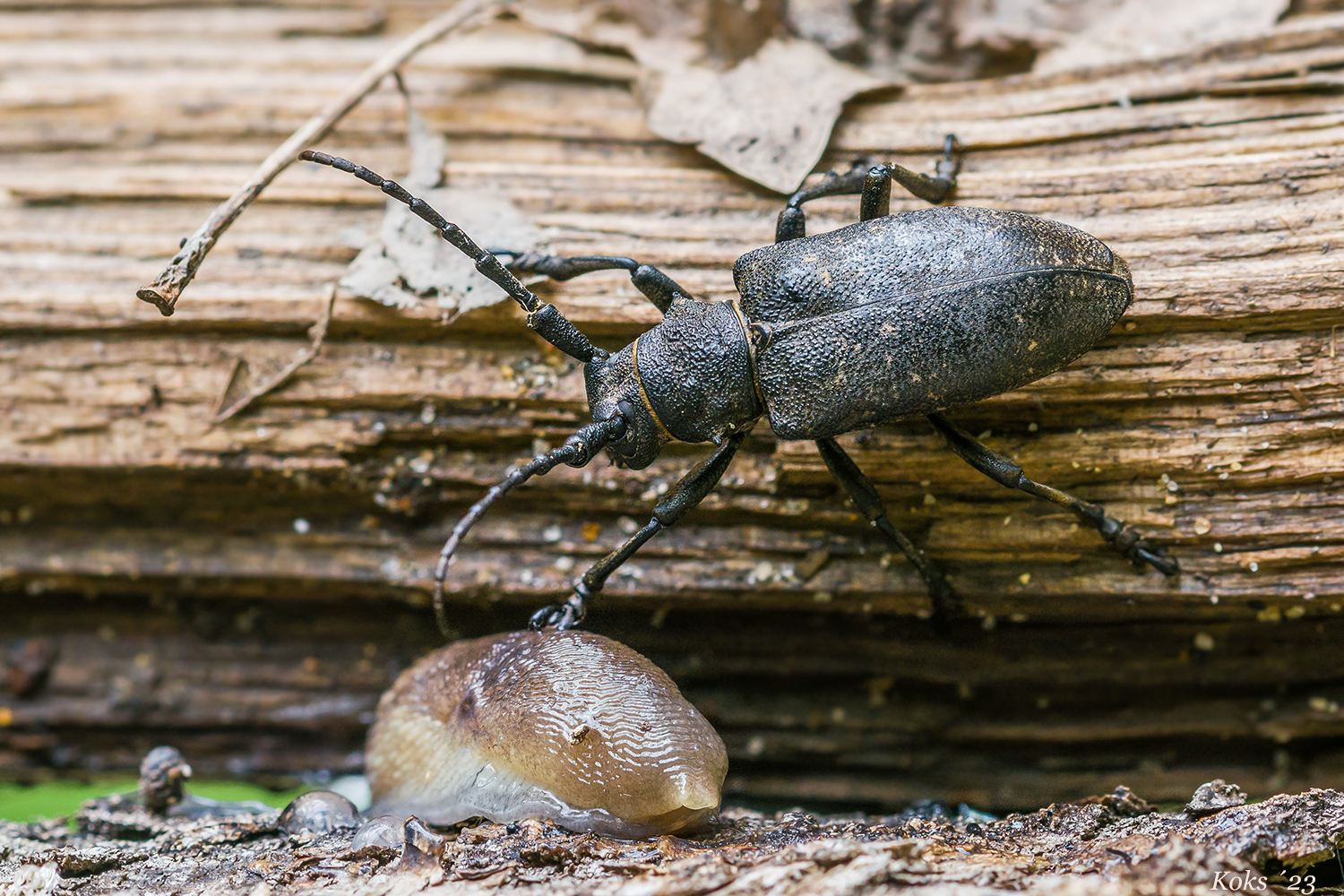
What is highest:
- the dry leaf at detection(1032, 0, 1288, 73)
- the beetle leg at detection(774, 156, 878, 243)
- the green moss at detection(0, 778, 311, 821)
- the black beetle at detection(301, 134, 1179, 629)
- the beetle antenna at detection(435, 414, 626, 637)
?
the dry leaf at detection(1032, 0, 1288, 73)

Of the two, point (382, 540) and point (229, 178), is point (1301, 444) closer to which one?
point (382, 540)

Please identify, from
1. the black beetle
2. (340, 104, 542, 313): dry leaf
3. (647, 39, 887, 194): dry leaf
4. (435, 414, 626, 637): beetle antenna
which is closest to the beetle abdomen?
the black beetle

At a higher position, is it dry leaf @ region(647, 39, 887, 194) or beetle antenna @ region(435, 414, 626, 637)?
dry leaf @ region(647, 39, 887, 194)

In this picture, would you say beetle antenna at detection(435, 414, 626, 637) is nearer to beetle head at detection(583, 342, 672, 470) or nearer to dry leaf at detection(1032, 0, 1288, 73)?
beetle head at detection(583, 342, 672, 470)

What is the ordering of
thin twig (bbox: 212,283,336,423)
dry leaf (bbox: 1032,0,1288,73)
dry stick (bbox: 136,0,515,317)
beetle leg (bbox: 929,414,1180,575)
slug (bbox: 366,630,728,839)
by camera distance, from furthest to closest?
dry leaf (bbox: 1032,0,1288,73) < thin twig (bbox: 212,283,336,423) < beetle leg (bbox: 929,414,1180,575) < dry stick (bbox: 136,0,515,317) < slug (bbox: 366,630,728,839)

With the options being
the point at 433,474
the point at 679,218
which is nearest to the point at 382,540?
the point at 433,474

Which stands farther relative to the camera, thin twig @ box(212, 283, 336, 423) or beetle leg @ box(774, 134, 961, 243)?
thin twig @ box(212, 283, 336, 423)

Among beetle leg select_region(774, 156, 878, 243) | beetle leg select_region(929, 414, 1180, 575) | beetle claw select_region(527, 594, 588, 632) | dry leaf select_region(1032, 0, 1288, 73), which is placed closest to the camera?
beetle leg select_region(929, 414, 1180, 575)
